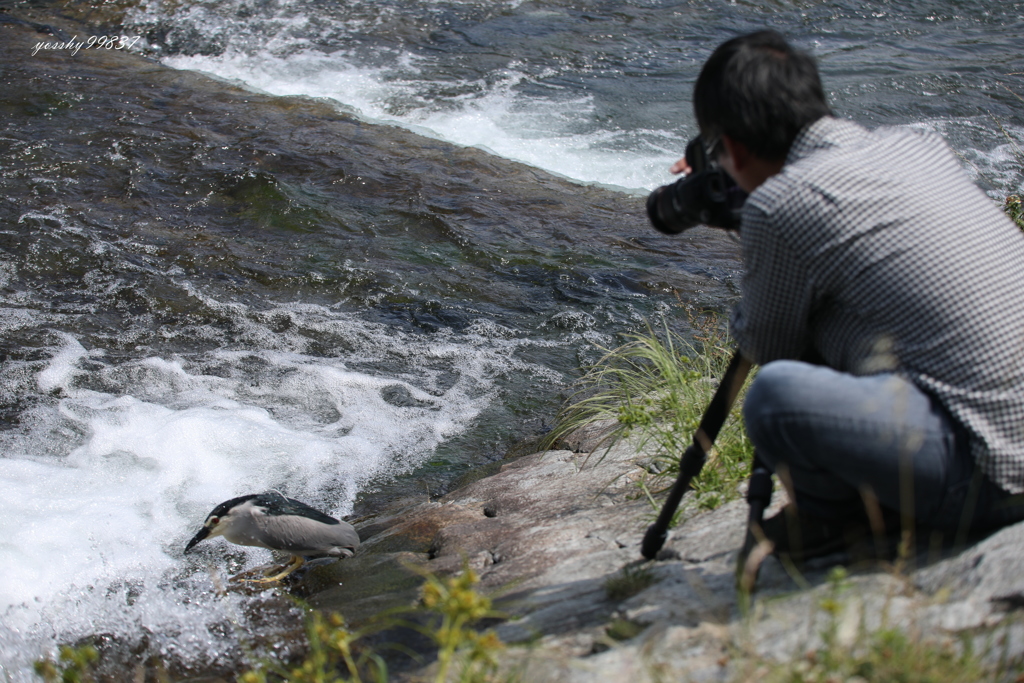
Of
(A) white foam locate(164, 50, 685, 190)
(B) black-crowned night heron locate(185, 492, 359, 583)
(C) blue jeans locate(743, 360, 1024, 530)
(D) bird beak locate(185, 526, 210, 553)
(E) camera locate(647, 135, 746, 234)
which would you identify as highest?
(E) camera locate(647, 135, 746, 234)

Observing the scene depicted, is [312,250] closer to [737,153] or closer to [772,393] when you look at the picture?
[737,153]

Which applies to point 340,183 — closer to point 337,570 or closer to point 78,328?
point 78,328

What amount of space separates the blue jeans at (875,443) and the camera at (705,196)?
464mm

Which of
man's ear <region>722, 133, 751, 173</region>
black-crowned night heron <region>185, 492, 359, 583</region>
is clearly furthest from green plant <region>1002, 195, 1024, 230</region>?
black-crowned night heron <region>185, 492, 359, 583</region>

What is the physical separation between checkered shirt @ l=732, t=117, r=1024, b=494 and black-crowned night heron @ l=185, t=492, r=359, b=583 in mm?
2250

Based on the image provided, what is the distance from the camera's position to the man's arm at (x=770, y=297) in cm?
202

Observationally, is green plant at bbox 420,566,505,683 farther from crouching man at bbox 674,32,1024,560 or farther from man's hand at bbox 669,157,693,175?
man's hand at bbox 669,157,693,175

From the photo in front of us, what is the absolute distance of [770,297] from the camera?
209cm

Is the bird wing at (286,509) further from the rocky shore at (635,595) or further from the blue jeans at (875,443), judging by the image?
the blue jeans at (875,443)

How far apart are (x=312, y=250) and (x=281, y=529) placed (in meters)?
3.80

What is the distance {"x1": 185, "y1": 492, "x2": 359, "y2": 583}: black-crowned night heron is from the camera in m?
3.54

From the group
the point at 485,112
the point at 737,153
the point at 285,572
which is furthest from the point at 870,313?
the point at 485,112

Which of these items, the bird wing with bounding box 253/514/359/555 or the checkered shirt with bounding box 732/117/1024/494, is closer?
the checkered shirt with bounding box 732/117/1024/494

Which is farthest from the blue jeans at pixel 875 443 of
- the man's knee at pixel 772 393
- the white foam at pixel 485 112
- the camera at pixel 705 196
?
the white foam at pixel 485 112
